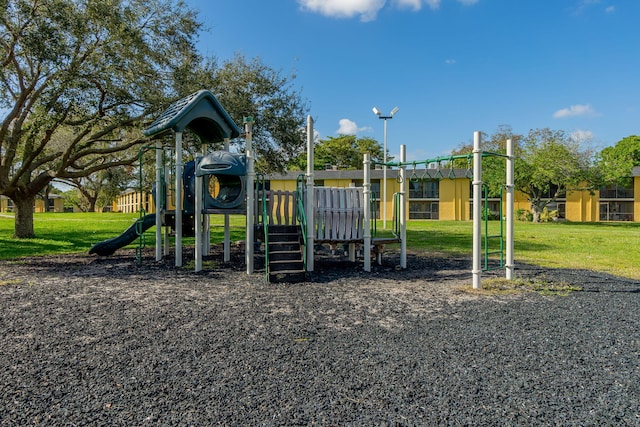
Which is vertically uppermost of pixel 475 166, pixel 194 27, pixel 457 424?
pixel 194 27

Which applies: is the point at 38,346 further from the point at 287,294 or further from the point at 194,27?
the point at 194,27

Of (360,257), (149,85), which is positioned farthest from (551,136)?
(149,85)

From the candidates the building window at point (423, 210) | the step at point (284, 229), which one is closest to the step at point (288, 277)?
the step at point (284, 229)

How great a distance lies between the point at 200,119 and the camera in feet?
35.2

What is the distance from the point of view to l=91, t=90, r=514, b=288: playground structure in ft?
29.7

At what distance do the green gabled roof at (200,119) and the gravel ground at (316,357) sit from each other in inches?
154

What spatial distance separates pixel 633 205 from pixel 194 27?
45.7 metres

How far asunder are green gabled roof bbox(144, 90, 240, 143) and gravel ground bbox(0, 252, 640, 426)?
3.92 meters

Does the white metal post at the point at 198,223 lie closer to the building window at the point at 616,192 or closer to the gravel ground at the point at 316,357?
the gravel ground at the point at 316,357

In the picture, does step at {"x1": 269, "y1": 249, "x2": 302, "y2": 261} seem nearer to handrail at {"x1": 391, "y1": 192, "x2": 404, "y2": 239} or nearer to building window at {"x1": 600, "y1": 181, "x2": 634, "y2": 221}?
handrail at {"x1": 391, "y1": 192, "x2": 404, "y2": 239}

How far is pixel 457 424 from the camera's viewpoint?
2863mm

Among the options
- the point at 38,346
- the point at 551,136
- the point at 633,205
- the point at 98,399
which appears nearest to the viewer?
the point at 98,399

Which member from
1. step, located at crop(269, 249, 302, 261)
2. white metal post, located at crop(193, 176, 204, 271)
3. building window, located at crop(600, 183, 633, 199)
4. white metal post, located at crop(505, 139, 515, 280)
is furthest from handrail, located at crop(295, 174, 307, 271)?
building window, located at crop(600, 183, 633, 199)

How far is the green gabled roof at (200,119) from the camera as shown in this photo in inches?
378
